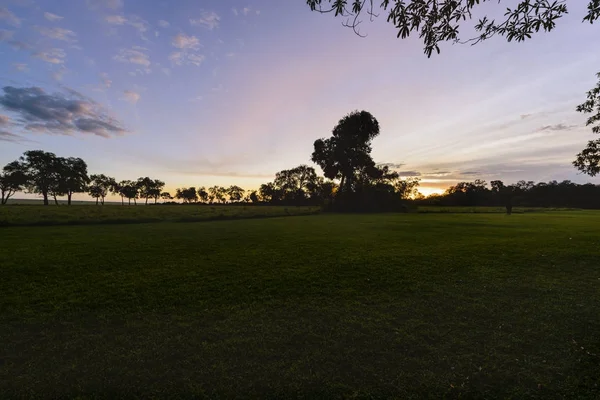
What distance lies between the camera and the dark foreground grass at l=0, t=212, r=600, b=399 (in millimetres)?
3078

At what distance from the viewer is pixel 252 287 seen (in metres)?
6.41

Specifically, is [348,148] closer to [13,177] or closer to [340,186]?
[340,186]

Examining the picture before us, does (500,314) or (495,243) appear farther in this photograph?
(495,243)

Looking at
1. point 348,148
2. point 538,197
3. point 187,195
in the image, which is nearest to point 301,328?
point 348,148

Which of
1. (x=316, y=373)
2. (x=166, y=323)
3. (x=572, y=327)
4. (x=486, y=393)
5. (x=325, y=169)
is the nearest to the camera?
(x=486, y=393)

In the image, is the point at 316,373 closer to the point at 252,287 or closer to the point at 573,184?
the point at 252,287

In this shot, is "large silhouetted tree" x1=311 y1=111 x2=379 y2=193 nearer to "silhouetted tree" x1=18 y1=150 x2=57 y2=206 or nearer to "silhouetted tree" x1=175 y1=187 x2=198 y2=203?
"silhouetted tree" x1=18 y1=150 x2=57 y2=206

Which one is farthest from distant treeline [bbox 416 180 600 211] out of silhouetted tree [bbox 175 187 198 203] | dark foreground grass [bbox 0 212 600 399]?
silhouetted tree [bbox 175 187 198 203]

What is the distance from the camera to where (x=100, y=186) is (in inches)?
4382

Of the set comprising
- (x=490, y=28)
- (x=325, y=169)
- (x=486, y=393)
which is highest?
(x=325, y=169)

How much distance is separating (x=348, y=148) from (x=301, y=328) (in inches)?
1824

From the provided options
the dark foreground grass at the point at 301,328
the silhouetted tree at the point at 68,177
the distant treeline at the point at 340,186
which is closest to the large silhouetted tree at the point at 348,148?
the distant treeline at the point at 340,186

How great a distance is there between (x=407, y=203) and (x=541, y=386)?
55266 mm

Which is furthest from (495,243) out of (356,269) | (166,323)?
(166,323)
